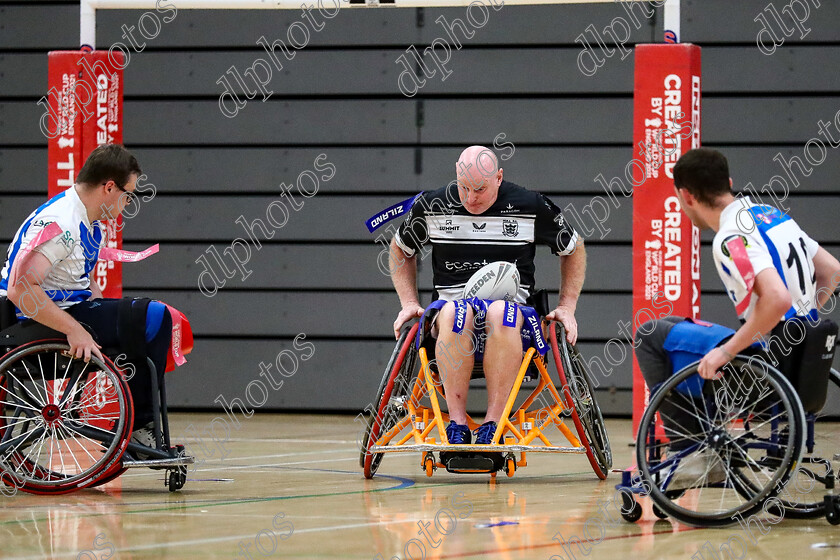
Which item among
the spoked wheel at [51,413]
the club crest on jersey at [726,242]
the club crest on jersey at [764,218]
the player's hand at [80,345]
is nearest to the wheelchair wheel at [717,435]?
the club crest on jersey at [726,242]

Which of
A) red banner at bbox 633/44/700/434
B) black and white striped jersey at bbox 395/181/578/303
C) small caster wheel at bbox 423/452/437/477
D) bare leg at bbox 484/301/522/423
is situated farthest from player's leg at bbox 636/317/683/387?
red banner at bbox 633/44/700/434

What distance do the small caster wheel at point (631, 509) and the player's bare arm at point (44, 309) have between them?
5.96 ft

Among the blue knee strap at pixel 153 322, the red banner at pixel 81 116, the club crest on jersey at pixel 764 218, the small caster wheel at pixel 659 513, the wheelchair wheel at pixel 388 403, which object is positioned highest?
the red banner at pixel 81 116

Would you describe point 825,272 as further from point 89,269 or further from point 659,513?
point 89,269

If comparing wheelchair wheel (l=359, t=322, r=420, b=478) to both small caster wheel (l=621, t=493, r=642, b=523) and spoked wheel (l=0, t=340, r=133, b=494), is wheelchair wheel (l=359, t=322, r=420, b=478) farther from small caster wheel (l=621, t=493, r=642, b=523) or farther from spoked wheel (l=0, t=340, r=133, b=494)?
small caster wheel (l=621, t=493, r=642, b=523)

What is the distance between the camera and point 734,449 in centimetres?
319

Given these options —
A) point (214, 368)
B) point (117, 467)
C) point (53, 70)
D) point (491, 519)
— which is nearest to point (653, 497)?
point (491, 519)

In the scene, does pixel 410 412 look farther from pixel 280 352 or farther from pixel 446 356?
pixel 280 352

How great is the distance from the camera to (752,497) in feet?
10.5

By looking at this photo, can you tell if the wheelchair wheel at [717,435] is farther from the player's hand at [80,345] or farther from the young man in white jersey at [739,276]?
the player's hand at [80,345]

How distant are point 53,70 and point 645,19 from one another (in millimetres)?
3979

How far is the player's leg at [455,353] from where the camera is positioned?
4426 millimetres

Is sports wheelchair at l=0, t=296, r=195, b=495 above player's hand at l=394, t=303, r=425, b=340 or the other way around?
the other way around

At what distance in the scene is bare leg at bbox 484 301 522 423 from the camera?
14.5 ft
